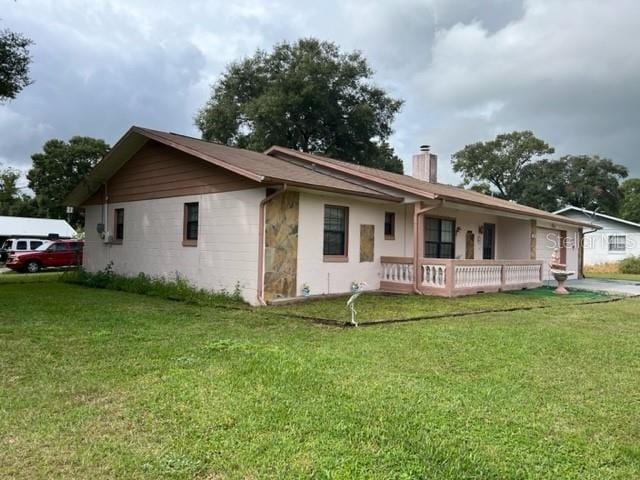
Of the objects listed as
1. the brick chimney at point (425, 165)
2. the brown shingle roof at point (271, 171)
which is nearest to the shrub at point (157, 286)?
the brown shingle roof at point (271, 171)

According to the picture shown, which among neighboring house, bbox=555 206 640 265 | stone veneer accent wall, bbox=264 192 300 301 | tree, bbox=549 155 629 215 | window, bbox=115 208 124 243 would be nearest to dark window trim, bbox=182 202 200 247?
stone veneer accent wall, bbox=264 192 300 301

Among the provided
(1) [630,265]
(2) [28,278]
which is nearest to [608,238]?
(1) [630,265]

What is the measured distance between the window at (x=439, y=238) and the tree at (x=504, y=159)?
3610 cm

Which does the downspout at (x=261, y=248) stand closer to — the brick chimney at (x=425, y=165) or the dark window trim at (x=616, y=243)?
the brick chimney at (x=425, y=165)

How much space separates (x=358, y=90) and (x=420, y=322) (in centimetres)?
2732

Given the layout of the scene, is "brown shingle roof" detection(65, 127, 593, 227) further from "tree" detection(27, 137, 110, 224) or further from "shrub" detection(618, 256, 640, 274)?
"tree" detection(27, 137, 110, 224)

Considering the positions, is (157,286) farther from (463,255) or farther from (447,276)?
(463,255)

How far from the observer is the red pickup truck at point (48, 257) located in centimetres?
2253

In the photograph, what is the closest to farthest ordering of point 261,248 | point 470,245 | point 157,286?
point 261,248
point 157,286
point 470,245

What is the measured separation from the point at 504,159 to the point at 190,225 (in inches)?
1689

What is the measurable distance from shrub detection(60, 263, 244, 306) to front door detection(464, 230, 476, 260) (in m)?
9.20

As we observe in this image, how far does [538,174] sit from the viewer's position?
46.9m

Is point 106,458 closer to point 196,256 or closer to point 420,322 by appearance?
point 420,322

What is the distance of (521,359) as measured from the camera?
5.47 m
